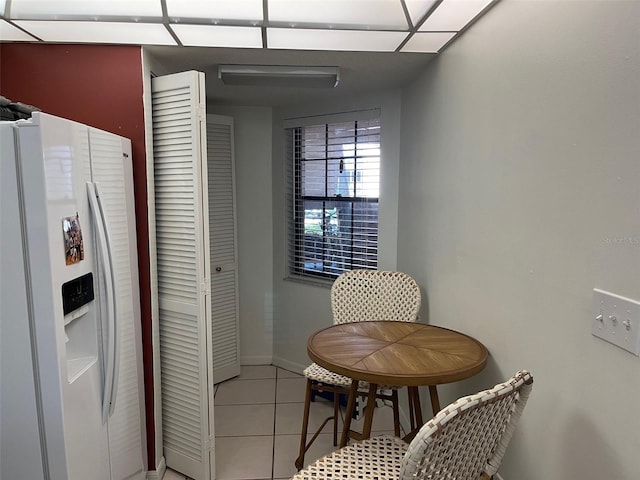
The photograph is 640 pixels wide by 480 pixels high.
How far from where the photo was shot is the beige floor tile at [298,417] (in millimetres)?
2727

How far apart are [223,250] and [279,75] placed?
5.03 ft

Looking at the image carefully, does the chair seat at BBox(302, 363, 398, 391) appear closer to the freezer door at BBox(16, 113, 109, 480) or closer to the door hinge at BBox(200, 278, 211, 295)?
the door hinge at BBox(200, 278, 211, 295)

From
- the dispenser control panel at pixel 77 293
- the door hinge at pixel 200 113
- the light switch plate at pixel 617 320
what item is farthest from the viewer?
the door hinge at pixel 200 113

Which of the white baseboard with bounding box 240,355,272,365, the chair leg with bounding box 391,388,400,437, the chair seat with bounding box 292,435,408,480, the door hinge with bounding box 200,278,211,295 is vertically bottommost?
the white baseboard with bounding box 240,355,272,365

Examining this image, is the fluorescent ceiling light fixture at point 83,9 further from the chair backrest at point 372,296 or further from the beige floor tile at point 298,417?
the beige floor tile at point 298,417

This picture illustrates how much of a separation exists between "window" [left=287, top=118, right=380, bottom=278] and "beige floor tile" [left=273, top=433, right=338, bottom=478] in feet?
4.13

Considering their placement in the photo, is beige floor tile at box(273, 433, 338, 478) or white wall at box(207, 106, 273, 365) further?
white wall at box(207, 106, 273, 365)

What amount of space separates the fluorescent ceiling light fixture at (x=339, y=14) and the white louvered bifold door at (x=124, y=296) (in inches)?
35.2

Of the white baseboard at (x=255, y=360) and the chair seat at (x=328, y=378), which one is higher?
the chair seat at (x=328, y=378)

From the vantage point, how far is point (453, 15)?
1693 mm

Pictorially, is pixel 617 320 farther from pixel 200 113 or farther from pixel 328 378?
pixel 200 113

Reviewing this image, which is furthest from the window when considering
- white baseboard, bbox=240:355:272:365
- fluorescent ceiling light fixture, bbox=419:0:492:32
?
fluorescent ceiling light fixture, bbox=419:0:492:32

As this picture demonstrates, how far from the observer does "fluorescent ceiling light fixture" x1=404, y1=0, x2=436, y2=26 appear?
5.32 feet

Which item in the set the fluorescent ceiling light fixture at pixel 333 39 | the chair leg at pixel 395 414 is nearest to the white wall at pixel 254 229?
the fluorescent ceiling light fixture at pixel 333 39
